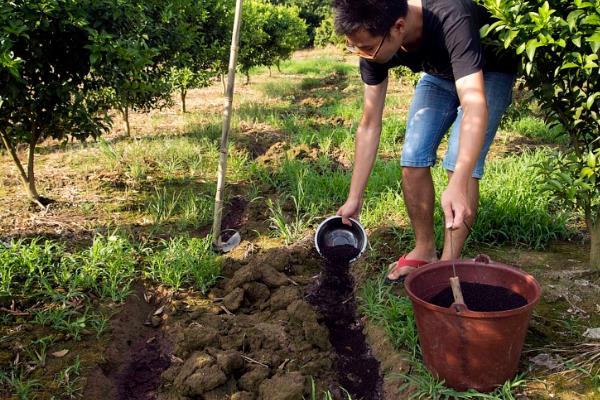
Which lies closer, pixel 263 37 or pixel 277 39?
pixel 263 37

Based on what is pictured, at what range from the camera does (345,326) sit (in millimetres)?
2920

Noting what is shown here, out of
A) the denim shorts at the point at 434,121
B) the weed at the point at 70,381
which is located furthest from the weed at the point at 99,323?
the denim shorts at the point at 434,121

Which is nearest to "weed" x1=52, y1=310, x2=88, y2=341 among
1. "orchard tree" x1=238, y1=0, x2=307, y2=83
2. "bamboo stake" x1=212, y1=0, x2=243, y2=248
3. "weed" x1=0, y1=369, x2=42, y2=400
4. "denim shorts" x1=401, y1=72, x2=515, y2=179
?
"weed" x1=0, y1=369, x2=42, y2=400

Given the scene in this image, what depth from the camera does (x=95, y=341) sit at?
2689mm

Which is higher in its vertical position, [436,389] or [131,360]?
[436,389]

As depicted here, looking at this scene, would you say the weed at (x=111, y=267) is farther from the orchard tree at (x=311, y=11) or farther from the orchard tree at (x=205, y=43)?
the orchard tree at (x=311, y=11)

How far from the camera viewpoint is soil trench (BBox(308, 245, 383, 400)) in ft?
8.10

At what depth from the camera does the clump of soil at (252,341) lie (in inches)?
90.2

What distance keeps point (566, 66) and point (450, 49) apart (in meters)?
0.64

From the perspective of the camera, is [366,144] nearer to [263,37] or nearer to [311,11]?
[263,37]

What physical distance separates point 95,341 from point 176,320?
1.36ft

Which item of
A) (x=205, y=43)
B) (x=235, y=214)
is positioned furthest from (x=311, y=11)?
(x=235, y=214)

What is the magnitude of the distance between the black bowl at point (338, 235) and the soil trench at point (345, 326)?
4 centimetres

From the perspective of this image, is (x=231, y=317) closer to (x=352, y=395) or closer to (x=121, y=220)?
(x=352, y=395)
